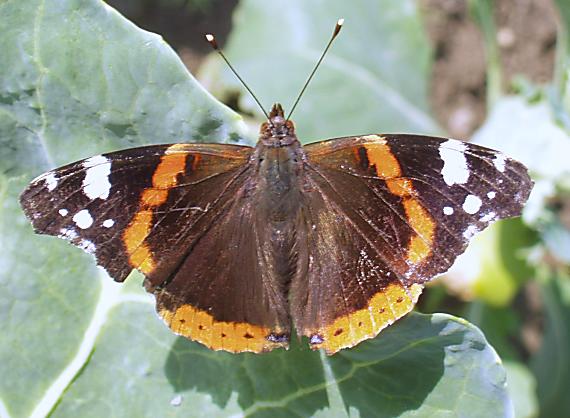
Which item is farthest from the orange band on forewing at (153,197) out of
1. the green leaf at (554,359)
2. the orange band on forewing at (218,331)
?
the green leaf at (554,359)

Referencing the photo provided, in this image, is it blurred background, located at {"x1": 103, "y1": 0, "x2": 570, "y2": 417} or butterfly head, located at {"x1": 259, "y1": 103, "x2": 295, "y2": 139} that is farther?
blurred background, located at {"x1": 103, "y1": 0, "x2": 570, "y2": 417}

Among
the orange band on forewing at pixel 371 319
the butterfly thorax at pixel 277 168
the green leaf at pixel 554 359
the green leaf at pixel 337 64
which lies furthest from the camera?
the green leaf at pixel 554 359

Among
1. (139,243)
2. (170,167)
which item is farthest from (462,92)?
(139,243)

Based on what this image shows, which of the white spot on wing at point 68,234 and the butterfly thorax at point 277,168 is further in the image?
the butterfly thorax at point 277,168

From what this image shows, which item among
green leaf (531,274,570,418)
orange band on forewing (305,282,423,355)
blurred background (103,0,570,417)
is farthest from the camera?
green leaf (531,274,570,418)

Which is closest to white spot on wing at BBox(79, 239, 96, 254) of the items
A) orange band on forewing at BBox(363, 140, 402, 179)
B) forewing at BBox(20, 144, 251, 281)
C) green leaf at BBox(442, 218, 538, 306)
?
forewing at BBox(20, 144, 251, 281)

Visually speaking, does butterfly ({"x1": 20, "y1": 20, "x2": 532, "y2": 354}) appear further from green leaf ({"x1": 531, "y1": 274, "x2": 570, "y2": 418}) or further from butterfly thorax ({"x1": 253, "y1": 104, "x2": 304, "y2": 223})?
green leaf ({"x1": 531, "y1": 274, "x2": 570, "y2": 418})

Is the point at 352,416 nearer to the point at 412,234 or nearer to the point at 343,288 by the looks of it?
the point at 343,288

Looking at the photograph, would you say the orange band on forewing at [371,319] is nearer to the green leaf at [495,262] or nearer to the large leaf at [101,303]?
the large leaf at [101,303]
